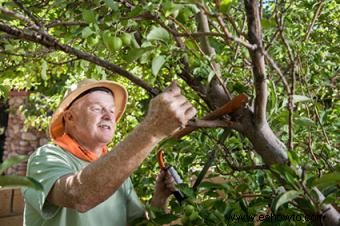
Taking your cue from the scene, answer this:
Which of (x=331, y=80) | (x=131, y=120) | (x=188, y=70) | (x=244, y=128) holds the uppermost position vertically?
(x=131, y=120)

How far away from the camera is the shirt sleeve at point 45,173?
1434 mm

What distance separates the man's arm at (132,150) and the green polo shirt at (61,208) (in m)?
0.20

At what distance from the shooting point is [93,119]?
1.88 m

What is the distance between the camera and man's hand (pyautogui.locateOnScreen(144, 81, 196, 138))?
1159mm

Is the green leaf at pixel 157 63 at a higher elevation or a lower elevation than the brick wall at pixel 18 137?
lower

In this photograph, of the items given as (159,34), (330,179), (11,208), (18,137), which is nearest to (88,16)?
(159,34)

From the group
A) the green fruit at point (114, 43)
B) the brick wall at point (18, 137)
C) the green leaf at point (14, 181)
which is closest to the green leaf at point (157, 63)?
the green fruit at point (114, 43)

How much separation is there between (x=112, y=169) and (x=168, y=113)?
0.21 metres

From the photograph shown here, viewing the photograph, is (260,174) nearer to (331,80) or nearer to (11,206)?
(331,80)

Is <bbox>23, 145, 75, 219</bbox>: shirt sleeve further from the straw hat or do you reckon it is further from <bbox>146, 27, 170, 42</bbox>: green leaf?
<bbox>146, 27, 170, 42</bbox>: green leaf

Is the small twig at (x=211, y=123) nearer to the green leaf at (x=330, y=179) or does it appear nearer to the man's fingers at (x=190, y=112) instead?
the man's fingers at (x=190, y=112)

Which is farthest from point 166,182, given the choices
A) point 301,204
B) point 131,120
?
point 131,120

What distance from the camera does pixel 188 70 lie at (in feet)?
5.23

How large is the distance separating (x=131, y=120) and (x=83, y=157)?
2389mm
